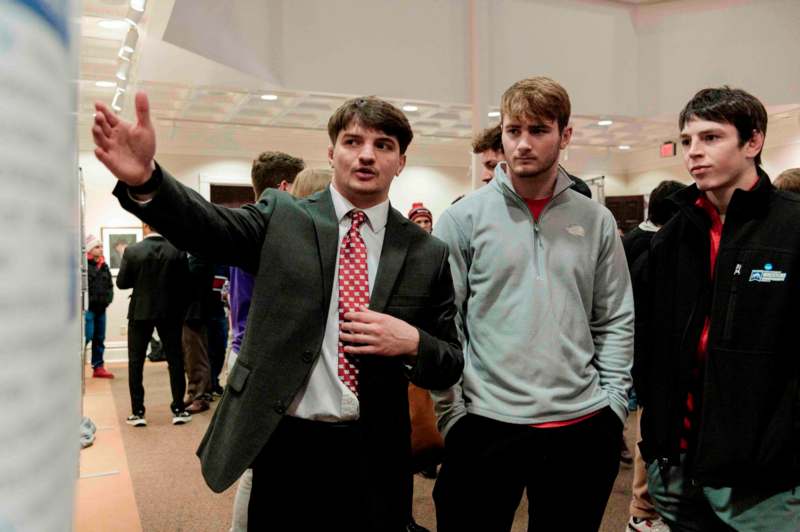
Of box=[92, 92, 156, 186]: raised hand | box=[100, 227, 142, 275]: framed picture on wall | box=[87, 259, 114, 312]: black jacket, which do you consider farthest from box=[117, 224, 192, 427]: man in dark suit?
box=[100, 227, 142, 275]: framed picture on wall

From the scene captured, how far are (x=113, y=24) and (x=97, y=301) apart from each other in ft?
11.7

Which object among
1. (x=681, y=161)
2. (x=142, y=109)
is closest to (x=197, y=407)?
(x=142, y=109)

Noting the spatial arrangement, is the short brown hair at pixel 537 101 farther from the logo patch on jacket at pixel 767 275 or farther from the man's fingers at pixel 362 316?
the man's fingers at pixel 362 316

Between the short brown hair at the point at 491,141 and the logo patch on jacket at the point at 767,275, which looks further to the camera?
the short brown hair at the point at 491,141

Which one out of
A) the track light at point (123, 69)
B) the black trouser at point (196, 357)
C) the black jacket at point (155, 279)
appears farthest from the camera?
the track light at point (123, 69)

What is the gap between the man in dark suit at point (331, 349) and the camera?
1.54 meters

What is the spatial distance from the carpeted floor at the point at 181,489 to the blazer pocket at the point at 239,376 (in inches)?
92.0

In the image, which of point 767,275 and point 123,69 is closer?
point 767,275

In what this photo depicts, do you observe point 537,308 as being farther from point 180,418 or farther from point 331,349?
point 180,418

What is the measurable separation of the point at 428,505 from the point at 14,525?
3.79 meters

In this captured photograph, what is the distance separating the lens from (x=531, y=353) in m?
1.90

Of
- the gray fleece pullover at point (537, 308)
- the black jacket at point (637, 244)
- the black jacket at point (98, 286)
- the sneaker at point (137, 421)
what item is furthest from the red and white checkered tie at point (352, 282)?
the black jacket at point (98, 286)

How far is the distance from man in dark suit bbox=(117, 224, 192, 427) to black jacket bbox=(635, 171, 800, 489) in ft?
14.9

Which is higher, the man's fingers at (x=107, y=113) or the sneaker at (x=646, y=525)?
the man's fingers at (x=107, y=113)
